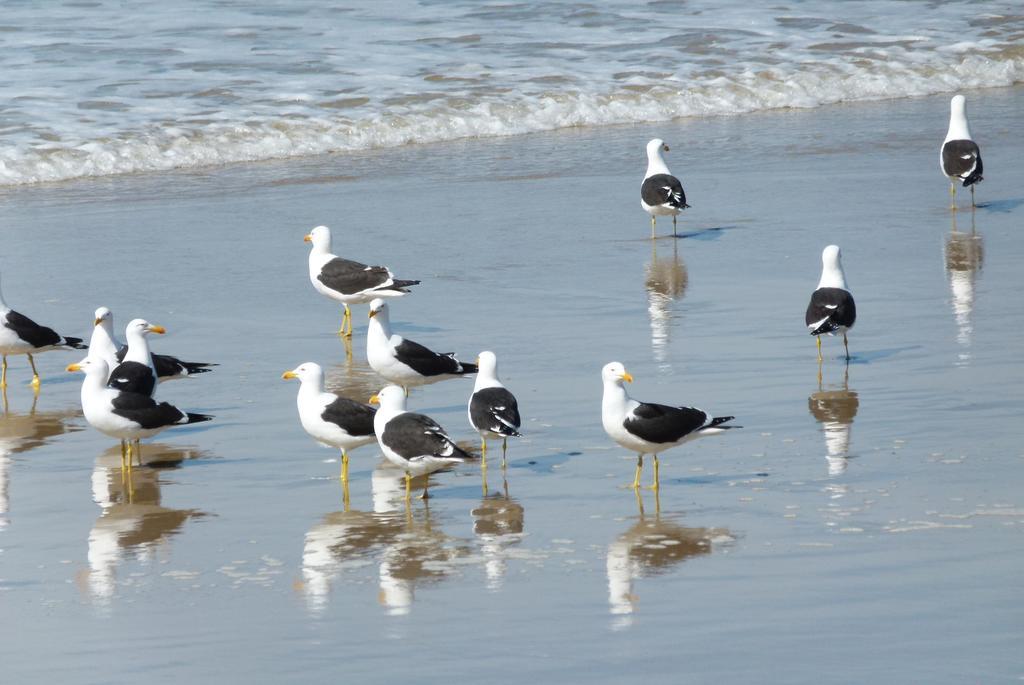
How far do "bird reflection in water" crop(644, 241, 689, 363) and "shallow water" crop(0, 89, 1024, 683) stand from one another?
0.14ft

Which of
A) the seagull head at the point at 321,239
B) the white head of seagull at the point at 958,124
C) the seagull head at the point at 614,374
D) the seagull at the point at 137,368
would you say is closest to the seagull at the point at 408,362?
the seagull at the point at 137,368

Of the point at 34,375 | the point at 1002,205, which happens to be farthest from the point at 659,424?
the point at 1002,205

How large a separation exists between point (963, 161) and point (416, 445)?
886cm

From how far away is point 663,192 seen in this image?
14.5 m

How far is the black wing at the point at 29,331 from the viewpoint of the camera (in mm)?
10711

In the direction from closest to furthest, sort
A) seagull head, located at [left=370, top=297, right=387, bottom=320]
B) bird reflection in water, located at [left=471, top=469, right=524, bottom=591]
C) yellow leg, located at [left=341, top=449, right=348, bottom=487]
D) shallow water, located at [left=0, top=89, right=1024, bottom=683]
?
shallow water, located at [left=0, top=89, right=1024, bottom=683] → bird reflection in water, located at [left=471, top=469, right=524, bottom=591] → yellow leg, located at [left=341, top=449, right=348, bottom=487] → seagull head, located at [left=370, top=297, right=387, bottom=320]

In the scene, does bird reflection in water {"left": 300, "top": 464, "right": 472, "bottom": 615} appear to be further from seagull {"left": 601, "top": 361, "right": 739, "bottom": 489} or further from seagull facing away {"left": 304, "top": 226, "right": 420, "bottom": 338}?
seagull facing away {"left": 304, "top": 226, "right": 420, "bottom": 338}

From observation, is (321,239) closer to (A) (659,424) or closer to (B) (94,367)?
(B) (94,367)

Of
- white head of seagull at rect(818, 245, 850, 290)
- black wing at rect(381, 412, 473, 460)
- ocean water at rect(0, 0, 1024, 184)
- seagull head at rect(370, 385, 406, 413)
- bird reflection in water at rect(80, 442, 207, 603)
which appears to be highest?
ocean water at rect(0, 0, 1024, 184)

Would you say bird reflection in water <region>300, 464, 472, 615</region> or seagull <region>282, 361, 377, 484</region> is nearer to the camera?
bird reflection in water <region>300, 464, 472, 615</region>

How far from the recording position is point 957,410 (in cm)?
897

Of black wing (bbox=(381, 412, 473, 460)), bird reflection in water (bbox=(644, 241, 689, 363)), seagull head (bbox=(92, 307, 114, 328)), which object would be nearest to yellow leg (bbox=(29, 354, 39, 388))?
seagull head (bbox=(92, 307, 114, 328))

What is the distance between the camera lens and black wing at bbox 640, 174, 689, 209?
1441 centimetres

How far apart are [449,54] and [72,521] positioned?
58.8ft
